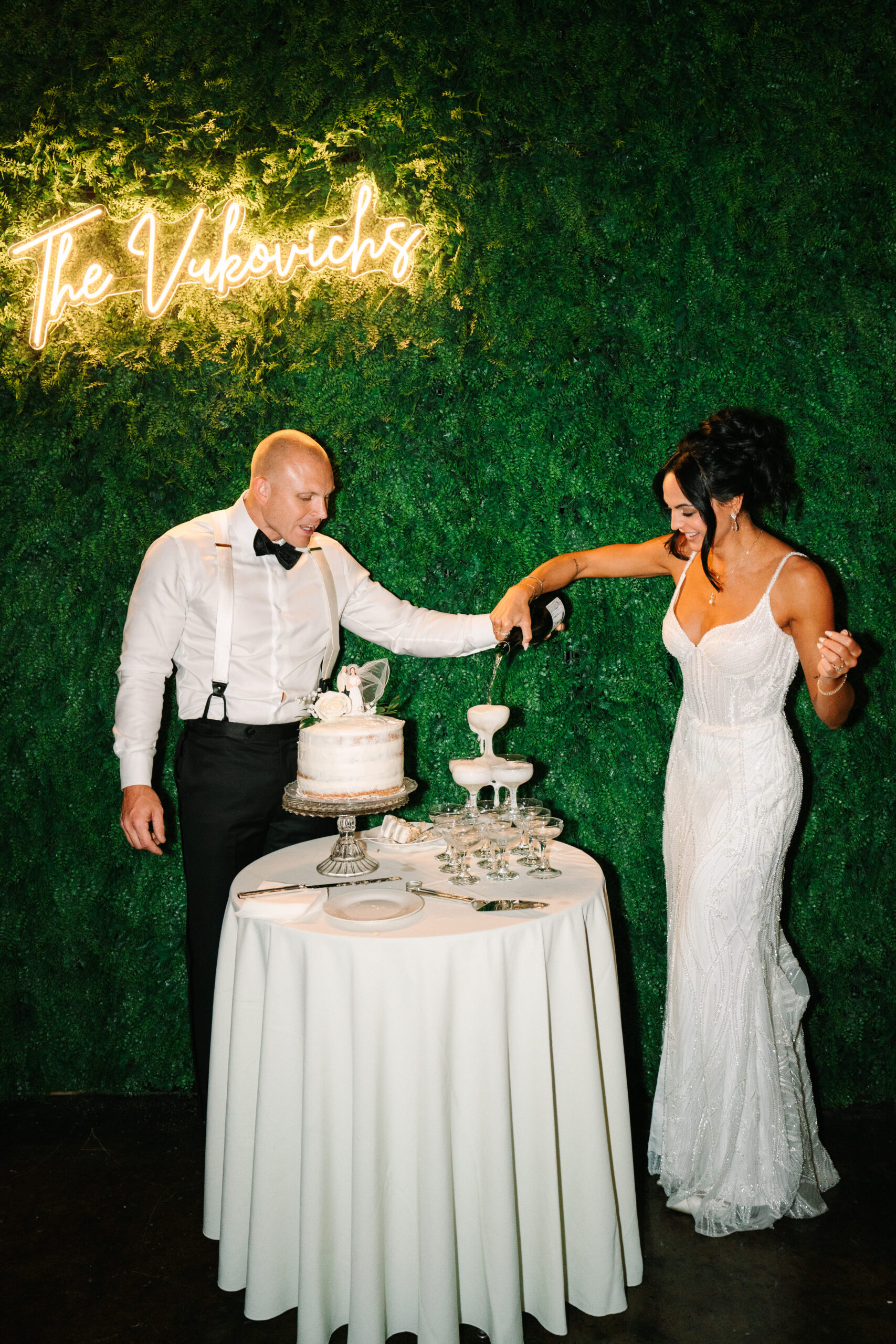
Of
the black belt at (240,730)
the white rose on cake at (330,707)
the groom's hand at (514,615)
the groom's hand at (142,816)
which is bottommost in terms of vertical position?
the groom's hand at (142,816)

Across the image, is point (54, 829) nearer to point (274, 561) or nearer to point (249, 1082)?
point (274, 561)

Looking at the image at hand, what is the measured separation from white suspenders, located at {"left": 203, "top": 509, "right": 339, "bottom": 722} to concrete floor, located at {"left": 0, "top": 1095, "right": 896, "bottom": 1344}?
1.57 m

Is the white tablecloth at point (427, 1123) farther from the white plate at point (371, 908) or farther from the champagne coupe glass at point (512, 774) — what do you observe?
the champagne coupe glass at point (512, 774)

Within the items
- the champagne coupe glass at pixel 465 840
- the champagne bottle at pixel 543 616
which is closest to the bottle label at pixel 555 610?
the champagne bottle at pixel 543 616

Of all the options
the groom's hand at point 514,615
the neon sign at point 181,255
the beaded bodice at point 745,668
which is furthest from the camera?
the neon sign at point 181,255

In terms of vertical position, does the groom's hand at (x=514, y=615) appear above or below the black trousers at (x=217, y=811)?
above

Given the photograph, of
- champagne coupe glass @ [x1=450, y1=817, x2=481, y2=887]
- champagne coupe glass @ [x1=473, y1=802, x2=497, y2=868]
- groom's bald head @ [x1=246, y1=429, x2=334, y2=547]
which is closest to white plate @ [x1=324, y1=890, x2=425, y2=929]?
champagne coupe glass @ [x1=450, y1=817, x2=481, y2=887]

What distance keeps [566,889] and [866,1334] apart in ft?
4.41

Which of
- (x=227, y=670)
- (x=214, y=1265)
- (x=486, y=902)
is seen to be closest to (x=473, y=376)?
(x=227, y=670)

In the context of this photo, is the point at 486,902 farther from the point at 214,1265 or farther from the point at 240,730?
the point at 214,1265

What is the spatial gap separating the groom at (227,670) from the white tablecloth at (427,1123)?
0.79 metres

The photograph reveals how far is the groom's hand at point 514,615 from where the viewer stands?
320 centimetres

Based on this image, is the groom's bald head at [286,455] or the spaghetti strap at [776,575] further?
the groom's bald head at [286,455]

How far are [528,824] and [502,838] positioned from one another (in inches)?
3.2
